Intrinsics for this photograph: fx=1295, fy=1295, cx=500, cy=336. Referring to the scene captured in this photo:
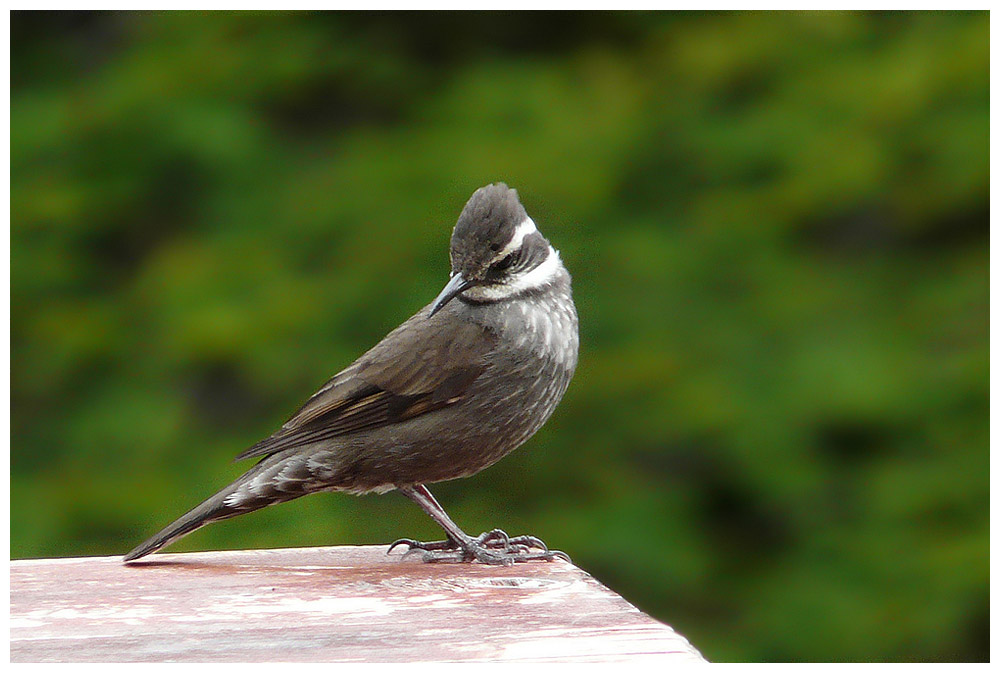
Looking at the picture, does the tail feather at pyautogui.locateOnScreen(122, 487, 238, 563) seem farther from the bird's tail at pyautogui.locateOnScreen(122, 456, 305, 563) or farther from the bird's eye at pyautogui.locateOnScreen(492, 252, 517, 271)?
the bird's eye at pyautogui.locateOnScreen(492, 252, 517, 271)

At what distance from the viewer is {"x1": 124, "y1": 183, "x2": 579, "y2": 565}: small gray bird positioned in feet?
11.9

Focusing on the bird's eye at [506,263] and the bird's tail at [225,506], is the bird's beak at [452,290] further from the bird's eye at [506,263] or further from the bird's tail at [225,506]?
the bird's tail at [225,506]

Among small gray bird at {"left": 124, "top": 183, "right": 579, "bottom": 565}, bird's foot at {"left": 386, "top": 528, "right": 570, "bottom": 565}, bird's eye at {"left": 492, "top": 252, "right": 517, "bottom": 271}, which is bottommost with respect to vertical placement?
bird's foot at {"left": 386, "top": 528, "right": 570, "bottom": 565}

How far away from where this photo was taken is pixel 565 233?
6.29 metres

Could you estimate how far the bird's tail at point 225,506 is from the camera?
3408mm

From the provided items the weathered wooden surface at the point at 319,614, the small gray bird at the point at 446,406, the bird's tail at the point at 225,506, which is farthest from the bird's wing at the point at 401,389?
the weathered wooden surface at the point at 319,614

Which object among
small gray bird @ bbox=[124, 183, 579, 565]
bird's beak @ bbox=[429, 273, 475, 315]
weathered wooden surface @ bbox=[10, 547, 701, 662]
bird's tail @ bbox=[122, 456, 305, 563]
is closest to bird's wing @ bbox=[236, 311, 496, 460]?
small gray bird @ bbox=[124, 183, 579, 565]

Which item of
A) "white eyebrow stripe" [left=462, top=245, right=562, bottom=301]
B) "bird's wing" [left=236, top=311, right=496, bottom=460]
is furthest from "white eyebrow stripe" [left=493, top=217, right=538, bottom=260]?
"bird's wing" [left=236, top=311, right=496, bottom=460]

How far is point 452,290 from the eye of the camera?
3404 mm

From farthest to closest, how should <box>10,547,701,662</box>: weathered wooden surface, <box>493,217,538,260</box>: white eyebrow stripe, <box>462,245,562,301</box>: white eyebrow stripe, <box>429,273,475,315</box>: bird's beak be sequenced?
1. <box>462,245,562,301</box>: white eyebrow stripe
2. <box>493,217,538,260</box>: white eyebrow stripe
3. <box>429,273,475,315</box>: bird's beak
4. <box>10,547,701,662</box>: weathered wooden surface

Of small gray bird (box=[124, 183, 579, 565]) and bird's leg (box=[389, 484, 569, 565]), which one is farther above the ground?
small gray bird (box=[124, 183, 579, 565])

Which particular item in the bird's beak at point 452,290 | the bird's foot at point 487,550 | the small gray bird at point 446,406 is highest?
the bird's beak at point 452,290

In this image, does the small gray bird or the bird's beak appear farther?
the small gray bird

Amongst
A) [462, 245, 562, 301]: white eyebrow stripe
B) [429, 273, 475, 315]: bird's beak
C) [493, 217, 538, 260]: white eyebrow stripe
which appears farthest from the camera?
[462, 245, 562, 301]: white eyebrow stripe
